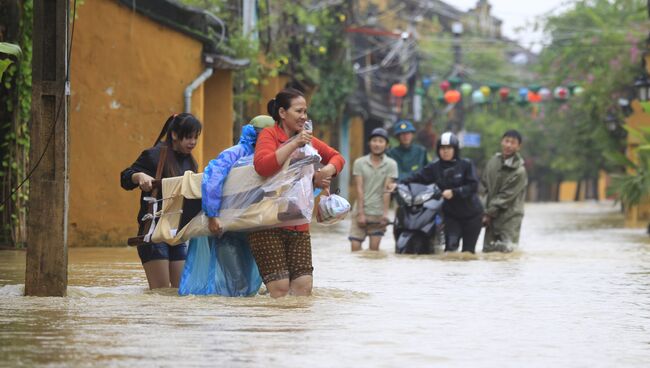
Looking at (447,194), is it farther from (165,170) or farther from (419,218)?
(165,170)

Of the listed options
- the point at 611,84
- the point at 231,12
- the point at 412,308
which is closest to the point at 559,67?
the point at 611,84

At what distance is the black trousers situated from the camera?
16.3 meters

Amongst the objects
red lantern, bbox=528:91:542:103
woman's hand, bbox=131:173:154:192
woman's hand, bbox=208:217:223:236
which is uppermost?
red lantern, bbox=528:91:542:103

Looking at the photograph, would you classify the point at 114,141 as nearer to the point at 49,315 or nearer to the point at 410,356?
the point at 49,315

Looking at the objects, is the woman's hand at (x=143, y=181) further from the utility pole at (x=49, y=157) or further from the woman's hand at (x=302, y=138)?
the woman's hand at (x=302, y=138)

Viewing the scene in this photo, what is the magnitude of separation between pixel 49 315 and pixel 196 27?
35.0 feet

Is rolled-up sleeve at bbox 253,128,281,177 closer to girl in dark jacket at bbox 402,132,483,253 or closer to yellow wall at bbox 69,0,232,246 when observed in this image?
girl in dark jacket at bbox 402,132,483,253

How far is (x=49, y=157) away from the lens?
9492 millimetres

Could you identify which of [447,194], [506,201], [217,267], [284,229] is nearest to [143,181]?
[217,267]

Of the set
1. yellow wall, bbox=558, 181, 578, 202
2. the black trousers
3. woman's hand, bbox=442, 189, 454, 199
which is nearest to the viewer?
woman's hand, bbox=442, 189, 454, 199

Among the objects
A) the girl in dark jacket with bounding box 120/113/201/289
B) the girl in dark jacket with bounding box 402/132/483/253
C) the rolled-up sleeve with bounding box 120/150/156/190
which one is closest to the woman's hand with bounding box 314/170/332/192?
the girl in dark jacket with bounding box 120/113/201/289

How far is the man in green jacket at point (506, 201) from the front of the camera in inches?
671

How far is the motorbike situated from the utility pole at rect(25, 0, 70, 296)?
732cm

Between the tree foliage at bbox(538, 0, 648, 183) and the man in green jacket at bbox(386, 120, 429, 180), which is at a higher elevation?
the tree foliage at bbox(538, 0, 648, 183)
